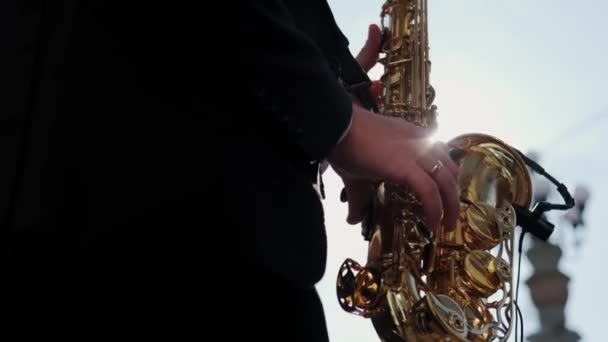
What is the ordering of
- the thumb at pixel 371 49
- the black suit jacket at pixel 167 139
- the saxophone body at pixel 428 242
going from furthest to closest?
the thumb at pixel 371 49
the saxophone body at pixel 428 242
the black suit jacket at pixel 167 139

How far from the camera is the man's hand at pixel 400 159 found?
1.30 meters

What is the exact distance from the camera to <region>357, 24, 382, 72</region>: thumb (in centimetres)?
224

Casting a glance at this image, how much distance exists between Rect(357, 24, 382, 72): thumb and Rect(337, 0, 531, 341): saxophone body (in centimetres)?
10

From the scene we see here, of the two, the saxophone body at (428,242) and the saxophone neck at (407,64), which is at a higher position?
the saxophone neck at (407,64)

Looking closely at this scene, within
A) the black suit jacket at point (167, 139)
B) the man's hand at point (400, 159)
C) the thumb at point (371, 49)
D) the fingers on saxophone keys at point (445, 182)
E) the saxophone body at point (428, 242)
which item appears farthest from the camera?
the thumb at point (371, 49)

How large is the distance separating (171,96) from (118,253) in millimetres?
215

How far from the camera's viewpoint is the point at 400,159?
135 centimetres

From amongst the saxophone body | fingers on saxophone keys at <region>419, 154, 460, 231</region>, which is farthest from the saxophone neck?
fingers on saxophone keys at <region>419, 154, 460, 231</region>

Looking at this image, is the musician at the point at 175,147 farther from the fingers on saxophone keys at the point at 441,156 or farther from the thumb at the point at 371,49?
the thumb at the point at 371,49

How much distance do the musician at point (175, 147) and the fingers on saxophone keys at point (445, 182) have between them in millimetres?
228

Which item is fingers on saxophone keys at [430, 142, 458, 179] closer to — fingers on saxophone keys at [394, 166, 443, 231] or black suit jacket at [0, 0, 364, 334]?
fingers on saxophone keys at [394, 166, 443, 231]

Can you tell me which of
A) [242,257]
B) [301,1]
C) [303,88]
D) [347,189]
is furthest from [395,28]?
[242,257]

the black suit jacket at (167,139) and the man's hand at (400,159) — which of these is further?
the man's hand at (400,159)

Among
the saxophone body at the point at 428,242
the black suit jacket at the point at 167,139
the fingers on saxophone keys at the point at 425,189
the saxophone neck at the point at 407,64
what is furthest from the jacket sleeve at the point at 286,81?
the saxophone neck at the point at 407,64
